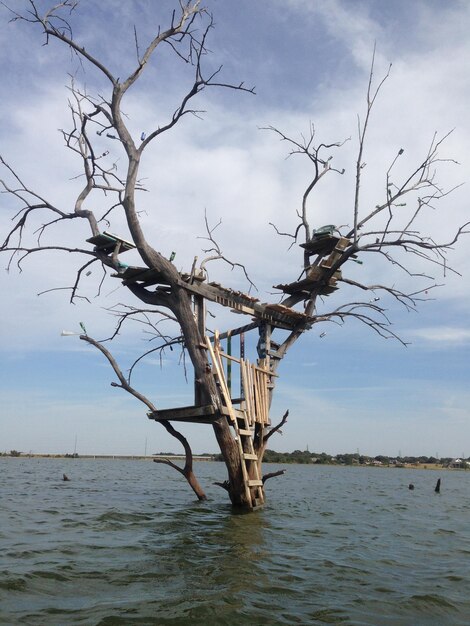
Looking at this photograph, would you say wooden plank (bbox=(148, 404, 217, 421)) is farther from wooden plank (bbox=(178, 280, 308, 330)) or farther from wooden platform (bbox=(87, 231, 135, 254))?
wooden platform (bbox=(87, 231, 135, 254))

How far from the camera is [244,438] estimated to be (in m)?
13.1

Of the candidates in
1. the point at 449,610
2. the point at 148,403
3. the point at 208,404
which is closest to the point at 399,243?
the point at 208,404

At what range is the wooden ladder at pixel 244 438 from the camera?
39.7 feet

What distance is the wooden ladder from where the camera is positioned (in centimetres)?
1209

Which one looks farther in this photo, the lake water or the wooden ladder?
the wooden ladder

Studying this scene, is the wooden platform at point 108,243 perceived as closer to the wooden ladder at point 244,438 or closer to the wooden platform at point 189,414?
the wooden ladder at point 244,438

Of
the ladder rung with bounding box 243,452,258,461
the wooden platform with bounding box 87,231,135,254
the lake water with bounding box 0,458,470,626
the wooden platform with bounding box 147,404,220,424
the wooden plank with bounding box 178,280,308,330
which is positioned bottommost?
the lake water with bounding box 0,458,470,626

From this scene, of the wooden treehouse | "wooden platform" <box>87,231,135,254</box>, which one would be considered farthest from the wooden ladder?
"wooden platform" <box>87,231,135,254</box>

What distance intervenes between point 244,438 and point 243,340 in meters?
2.67

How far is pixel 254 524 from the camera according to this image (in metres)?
11.6

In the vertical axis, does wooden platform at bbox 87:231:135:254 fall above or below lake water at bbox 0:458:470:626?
above

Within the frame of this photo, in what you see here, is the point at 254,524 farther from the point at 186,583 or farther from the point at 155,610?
the point at 155,610

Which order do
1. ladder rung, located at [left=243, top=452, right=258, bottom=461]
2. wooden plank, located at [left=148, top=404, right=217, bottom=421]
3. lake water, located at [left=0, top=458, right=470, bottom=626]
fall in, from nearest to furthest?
lake water, located at [left=0, top=458, right=470, bottom=626], wooden plank, located at [left=148, top=404, right=217, bottom=421], ladder rung, located at [left=243, top=452, right=258, bottom=461]

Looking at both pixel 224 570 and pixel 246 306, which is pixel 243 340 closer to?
pixel 246 306
